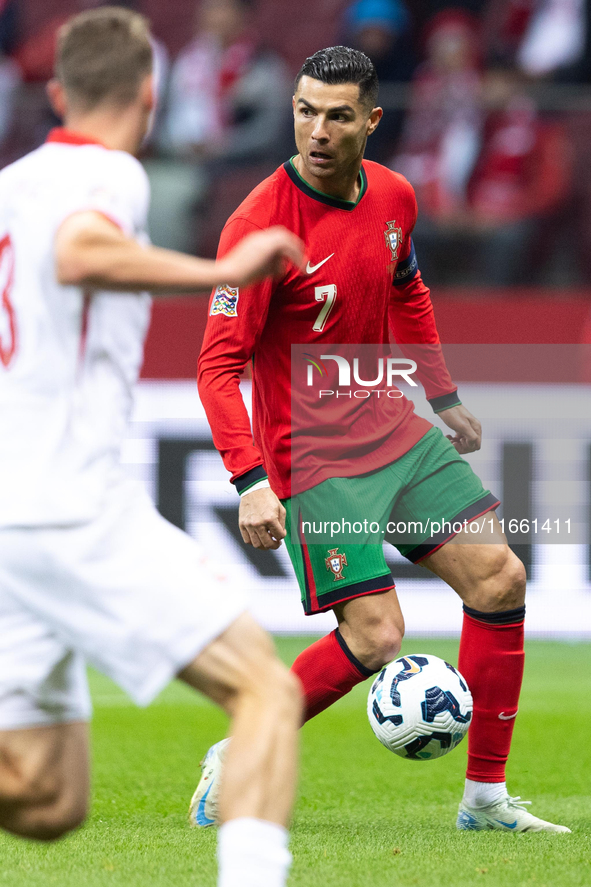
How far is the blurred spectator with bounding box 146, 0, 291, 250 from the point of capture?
8.71 m

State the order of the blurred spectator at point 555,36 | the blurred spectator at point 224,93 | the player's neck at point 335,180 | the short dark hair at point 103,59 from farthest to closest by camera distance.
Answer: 1. the blurred spectator at point 555,36
2. the blurred spectator at point 224,93
3. the player's neck at point 335,180
4. the short dark hair at point 103,59

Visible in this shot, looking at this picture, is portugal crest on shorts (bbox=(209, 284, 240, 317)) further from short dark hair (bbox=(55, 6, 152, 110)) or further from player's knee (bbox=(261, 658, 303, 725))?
player's knee (bbox=(261, 658, 303, 725))

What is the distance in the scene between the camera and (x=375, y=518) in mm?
3979

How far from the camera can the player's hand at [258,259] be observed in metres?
2.36

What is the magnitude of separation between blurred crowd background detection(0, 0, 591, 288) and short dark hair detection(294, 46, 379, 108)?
4386 millimetres

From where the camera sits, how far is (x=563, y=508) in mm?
7699

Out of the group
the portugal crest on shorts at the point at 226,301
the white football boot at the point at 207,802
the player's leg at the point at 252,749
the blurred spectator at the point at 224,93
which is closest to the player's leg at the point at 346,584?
the white football boot at the point at 207,802

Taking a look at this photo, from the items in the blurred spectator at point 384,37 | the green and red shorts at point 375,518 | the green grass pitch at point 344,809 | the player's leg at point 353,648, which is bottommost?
the green grass pitch at point 344,809

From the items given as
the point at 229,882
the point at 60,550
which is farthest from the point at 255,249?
the point at 229,882

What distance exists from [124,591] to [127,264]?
62 cm

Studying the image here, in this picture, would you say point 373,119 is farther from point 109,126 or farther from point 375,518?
point 109,126

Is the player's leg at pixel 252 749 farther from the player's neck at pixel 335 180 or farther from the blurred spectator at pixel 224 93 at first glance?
the blurred spectator at pixel 224 93

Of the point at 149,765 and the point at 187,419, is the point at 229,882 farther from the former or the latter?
the point at 187,419

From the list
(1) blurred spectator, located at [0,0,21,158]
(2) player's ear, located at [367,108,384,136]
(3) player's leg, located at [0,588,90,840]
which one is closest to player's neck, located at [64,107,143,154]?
(3) player's leg, located at [0,588,90,840]
